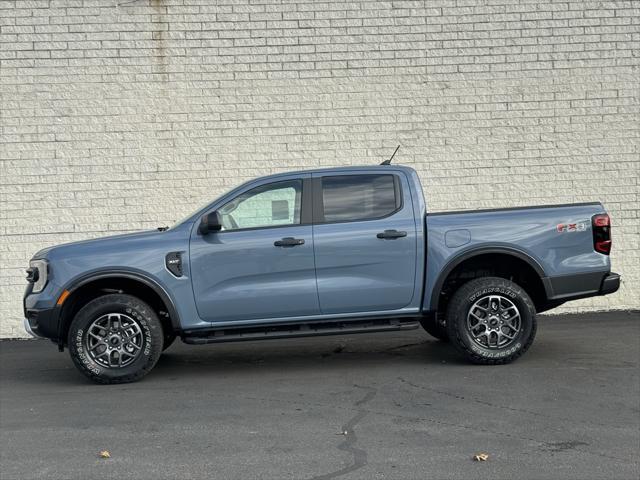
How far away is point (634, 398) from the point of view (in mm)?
6988

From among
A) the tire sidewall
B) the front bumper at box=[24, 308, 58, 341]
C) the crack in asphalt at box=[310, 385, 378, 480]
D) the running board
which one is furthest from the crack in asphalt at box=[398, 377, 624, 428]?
the front bumper at box=[24, 308, 58, 341]

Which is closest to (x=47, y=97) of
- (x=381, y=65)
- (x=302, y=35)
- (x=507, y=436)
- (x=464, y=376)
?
(x=302, y=35)

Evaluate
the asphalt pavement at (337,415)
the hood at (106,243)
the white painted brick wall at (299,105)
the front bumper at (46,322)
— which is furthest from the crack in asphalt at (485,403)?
the white painted brick wall at (299,105)

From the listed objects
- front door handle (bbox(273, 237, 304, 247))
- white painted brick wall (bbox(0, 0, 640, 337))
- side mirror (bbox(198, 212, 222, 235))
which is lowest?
front door handle (bbox(273, 237, 304, 247))

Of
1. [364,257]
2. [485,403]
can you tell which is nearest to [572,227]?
[364,257]

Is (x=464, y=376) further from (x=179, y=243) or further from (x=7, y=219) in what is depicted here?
(x=7, y=219)

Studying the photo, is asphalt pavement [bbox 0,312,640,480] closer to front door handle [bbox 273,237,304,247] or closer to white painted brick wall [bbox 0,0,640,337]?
front door handle [bbox 273,237,304,247]

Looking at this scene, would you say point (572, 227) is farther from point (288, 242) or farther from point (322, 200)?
point (288, 242)

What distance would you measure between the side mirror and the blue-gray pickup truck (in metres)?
0.01

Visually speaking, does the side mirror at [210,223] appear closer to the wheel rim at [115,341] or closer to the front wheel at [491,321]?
the wheel rim at [115,341]

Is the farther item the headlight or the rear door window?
the rear door window

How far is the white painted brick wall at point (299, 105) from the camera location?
11.8m

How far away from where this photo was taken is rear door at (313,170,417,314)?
808cm

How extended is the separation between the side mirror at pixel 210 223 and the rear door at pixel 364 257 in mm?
905
